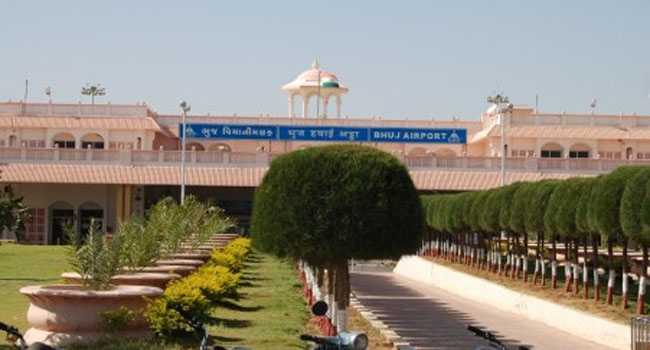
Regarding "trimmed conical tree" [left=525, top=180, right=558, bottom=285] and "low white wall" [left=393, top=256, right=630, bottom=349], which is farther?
"trimmed conical tree" [left=525, top=180, right=558, bottom=285]

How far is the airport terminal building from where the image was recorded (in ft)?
192

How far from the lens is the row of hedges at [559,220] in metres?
24.0

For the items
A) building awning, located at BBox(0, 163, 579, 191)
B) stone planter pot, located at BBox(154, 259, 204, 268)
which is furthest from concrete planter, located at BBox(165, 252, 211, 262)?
building awning, located at BBox(0, 163, 579, 191)

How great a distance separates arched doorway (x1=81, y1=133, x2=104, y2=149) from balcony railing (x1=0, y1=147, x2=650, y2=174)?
10537 millimetres

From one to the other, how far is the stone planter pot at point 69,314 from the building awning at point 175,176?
1719 inches

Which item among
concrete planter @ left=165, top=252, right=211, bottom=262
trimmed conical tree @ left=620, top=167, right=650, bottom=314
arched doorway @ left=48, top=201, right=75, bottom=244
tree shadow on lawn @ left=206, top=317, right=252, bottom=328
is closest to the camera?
tree shadow on lawn @ left=206, top=317, right=252, bottom=328

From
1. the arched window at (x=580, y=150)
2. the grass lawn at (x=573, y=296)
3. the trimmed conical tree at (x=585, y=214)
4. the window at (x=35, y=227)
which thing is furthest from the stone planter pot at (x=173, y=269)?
the arched window at (x=580, y=150)

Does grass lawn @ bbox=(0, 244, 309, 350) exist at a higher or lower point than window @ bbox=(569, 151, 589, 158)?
lower

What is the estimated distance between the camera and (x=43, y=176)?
189 ft

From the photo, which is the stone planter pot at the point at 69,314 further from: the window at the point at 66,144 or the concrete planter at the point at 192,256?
the window at the point at 66,144

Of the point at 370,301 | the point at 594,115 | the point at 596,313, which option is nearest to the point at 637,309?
the point at 596,313

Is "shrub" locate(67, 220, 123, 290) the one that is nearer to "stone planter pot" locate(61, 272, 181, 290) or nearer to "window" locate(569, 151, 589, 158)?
"stone planter pot" locate(61, 272, 181, 290)

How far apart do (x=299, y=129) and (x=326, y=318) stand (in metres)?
44.5

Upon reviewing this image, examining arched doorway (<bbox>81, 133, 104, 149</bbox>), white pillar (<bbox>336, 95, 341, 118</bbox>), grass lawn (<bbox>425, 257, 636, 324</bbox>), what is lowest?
grass lawn (<bbox>425, 257, 636, 324</bbox>)
